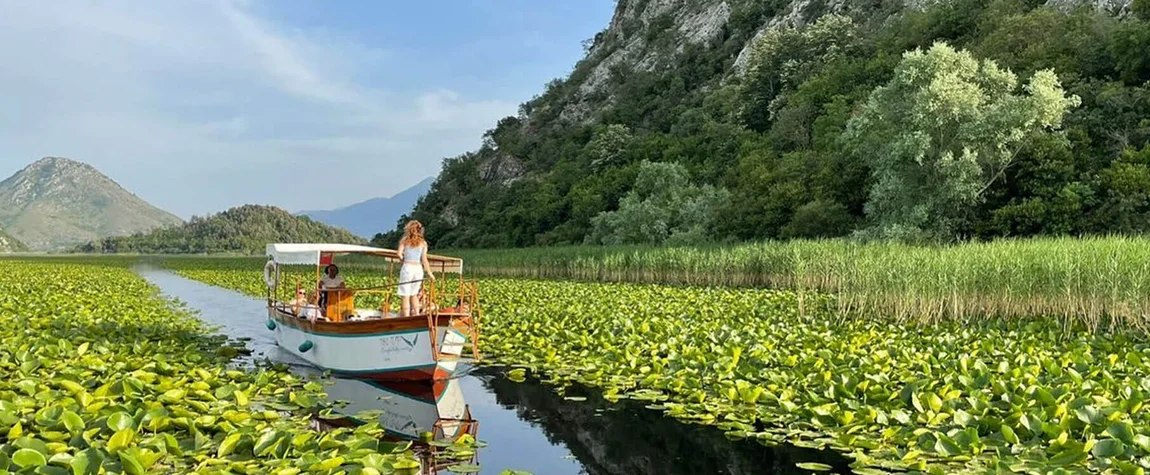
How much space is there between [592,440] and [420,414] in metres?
2.44

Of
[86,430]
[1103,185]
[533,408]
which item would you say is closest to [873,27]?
[1103,185]

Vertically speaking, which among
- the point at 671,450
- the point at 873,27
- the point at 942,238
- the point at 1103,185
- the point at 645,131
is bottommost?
the point at 671,450

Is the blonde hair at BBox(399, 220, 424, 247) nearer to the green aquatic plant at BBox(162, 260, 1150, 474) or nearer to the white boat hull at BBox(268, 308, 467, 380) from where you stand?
the white boat hull at BBox(268, 308, 467, 380)

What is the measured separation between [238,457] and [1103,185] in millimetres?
31226

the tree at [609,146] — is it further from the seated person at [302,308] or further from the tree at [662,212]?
the seated person at [302,308]

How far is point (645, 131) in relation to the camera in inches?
3305

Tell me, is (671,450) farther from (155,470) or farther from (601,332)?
(601,332)

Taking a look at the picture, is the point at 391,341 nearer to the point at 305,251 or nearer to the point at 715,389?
the point at 305,251

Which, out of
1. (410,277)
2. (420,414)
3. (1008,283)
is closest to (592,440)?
(420,414)

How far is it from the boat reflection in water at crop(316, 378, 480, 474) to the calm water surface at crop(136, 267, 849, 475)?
0.39ft

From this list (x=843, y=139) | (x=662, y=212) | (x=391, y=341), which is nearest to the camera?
(x=391, y=341)

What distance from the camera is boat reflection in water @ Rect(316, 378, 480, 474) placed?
7.09m

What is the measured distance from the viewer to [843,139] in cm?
3238

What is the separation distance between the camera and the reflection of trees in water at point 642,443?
6684 millimetres
